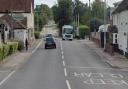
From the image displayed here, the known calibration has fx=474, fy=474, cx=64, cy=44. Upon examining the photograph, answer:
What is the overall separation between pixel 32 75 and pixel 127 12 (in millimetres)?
22924

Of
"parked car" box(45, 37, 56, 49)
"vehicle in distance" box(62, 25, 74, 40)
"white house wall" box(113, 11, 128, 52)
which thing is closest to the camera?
"white house wall" box(113, 11, 128, 52)

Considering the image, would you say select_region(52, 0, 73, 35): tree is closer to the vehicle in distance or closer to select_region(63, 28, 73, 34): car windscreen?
the vehicle in distance

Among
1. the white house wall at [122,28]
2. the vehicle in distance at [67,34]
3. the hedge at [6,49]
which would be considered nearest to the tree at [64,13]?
the vehicle in distance at [67,34]

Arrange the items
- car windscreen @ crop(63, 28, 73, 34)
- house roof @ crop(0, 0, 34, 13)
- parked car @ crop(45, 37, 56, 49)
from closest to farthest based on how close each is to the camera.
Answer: parked car @ crop(45, 37, 56, 49) → house roof @ crop(0, 0, 34, 13) → car windscreen @ crop(63, 28, 73, 34)

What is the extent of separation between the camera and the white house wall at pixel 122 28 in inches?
2094

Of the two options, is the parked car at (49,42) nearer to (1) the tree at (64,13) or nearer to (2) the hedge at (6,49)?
(2) the hedge at (6,49)

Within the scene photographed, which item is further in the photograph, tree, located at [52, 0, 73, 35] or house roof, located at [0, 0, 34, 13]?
tree, located at [52, 0, 73, 35]

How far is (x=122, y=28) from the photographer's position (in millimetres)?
56688

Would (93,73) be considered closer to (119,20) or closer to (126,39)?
(126,39)

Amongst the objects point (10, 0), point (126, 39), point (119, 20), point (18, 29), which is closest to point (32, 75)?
point (126, 39)

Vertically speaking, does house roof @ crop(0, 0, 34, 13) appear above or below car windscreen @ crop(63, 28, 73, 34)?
above

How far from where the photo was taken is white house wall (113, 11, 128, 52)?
53.2m

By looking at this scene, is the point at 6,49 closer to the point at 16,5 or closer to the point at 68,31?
the point at 16,5

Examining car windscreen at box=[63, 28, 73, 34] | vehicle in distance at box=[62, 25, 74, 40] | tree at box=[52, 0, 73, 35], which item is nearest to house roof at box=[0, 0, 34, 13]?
vehicle in distance at box=[62, 25, 74, 40]
